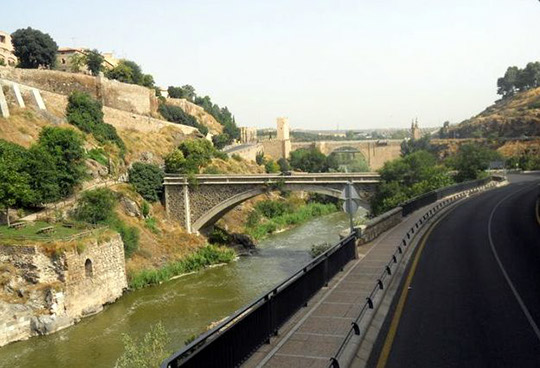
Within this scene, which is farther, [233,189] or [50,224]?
[233,189]

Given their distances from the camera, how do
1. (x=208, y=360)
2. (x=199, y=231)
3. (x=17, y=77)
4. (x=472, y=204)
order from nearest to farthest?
(x=208, y=360) < (x=472, y=204) < (x=199, y=231) < (x=17, y=77)

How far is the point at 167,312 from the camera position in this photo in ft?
113

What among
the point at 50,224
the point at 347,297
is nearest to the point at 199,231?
the point at 50,224

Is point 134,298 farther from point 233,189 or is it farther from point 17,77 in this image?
point 17,77

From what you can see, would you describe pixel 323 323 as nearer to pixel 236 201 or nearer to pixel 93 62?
pixel 236 201

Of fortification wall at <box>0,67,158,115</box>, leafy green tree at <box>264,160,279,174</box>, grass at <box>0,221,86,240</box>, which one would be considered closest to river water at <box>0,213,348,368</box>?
grass at <box>0,221,86,240</box>

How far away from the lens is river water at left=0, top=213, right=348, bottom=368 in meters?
27.2

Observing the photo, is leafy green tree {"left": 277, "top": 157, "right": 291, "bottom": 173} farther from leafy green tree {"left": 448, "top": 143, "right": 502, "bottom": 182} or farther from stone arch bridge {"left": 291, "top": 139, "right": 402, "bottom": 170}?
leafy green tree {"left": 448, "top": 143, "right": 502, "bottom": 182}

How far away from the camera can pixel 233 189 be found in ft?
174

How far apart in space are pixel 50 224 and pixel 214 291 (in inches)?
559

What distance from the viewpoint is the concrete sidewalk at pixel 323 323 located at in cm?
949

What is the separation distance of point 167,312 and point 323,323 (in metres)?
24.9

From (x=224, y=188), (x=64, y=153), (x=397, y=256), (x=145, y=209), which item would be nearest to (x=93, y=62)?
(x=145, y=209)

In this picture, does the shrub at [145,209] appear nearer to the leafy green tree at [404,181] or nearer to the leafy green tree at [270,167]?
the leafy green tree at [404,181]
